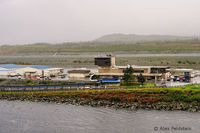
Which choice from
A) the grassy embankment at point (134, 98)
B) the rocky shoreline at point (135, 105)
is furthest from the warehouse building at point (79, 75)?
the rocky shoreline at point (135, 105)

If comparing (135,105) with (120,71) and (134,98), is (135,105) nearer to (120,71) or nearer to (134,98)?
(134,98)

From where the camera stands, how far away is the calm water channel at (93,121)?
19.0 meters

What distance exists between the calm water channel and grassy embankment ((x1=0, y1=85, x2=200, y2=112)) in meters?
1.40

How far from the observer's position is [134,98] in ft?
84.4

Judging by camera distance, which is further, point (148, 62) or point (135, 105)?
point (148, 62)

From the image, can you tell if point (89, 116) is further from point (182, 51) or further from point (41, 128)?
point (182, 51)

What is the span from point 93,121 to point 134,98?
21.0 feet

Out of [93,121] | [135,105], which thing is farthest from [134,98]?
[93,121]

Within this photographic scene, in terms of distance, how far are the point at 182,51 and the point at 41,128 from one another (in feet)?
270

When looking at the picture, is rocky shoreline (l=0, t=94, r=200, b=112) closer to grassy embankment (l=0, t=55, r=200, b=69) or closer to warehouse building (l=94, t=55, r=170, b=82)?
warehouse building (l=94, t=55, r=170, b=82)

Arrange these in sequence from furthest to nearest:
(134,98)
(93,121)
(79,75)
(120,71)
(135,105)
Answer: (79,75) < (120,71) < (134,98) < (135,105) < (93,121)

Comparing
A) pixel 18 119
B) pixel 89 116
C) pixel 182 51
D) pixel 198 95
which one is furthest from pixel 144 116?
pixel 182 51

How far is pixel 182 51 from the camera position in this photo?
94.1 m

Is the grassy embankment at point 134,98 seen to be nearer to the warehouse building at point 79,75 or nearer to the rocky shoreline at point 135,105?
the rocky shoreline at point 135,105
